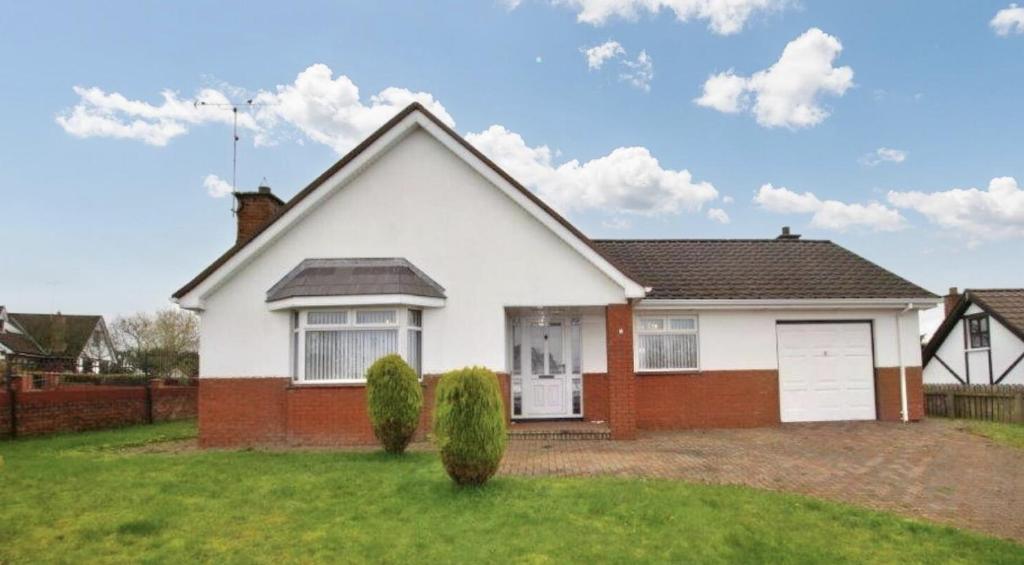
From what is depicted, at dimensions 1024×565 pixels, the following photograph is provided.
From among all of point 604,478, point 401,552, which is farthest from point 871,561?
point 401,552

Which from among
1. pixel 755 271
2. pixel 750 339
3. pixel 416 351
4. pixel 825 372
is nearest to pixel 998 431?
pixel 825 372

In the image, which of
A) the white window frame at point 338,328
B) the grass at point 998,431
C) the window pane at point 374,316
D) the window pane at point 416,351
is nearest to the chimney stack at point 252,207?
the white window frame at point 338,328

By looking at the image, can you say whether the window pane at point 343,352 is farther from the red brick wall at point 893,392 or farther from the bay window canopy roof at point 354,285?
the red brick wall at point 893,392

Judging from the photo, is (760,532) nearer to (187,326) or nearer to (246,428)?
(246,428)

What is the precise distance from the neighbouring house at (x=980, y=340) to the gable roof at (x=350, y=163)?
14.6 meters

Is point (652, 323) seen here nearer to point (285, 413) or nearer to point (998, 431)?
point (998, 431)

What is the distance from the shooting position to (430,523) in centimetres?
720

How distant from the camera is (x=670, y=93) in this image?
17.6 metres

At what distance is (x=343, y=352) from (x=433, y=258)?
101 inches

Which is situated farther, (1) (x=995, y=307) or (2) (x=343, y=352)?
(1) (x=995, y=307)

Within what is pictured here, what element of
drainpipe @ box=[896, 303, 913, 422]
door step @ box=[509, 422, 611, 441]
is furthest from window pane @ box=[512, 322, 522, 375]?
drainpipe @ box=[896, 303, 913, 422]

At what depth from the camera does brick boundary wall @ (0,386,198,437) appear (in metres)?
15.2

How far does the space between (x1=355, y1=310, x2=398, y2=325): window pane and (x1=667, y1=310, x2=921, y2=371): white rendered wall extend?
7038mm

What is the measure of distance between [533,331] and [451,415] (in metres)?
7.57
